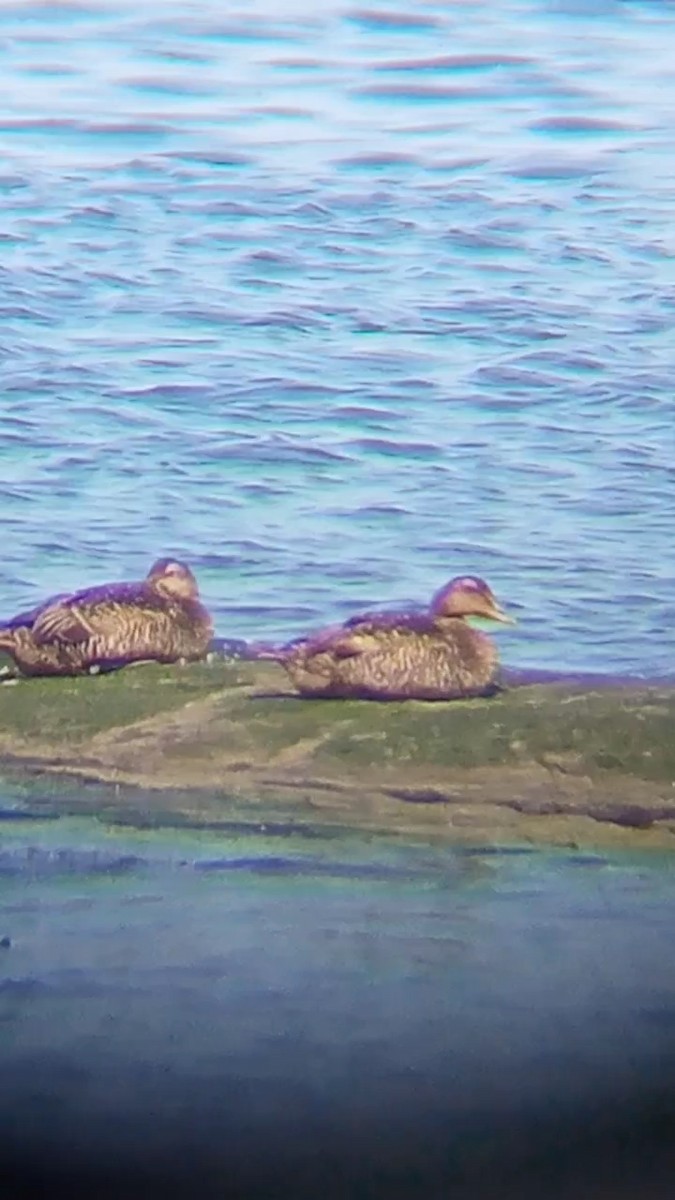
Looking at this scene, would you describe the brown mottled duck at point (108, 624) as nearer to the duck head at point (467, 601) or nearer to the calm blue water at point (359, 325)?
the calm blue water at point (359, 325)

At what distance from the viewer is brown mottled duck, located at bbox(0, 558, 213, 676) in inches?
93.4

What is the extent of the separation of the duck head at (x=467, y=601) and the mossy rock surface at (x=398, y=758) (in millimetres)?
112

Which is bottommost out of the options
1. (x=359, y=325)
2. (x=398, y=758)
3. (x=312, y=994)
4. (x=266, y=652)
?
(x=312, y=994)

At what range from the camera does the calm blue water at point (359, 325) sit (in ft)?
7.77

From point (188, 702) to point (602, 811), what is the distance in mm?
510

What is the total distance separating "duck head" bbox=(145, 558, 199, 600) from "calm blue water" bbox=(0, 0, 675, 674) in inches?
0.7

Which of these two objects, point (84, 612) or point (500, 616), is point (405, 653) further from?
point (84, 612)

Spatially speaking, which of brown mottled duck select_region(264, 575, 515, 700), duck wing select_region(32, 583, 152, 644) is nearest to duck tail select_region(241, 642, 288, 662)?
brown mottled duck select_region(264, 575, 515, 700)

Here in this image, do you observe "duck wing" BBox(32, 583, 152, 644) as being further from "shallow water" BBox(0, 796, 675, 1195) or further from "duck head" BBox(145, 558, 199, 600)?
"shallow water" BBox(0, 796, 675, 1195)

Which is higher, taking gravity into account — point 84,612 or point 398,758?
point 84,612

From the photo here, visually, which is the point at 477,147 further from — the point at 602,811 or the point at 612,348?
the point at 602,811

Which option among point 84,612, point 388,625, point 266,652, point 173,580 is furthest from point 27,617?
point 388,625

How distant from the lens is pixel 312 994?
2307mm

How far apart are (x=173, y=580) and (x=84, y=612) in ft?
0.37
